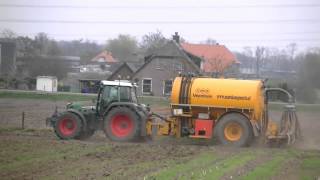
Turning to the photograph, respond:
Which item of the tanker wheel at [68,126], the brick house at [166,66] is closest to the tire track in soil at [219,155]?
the tanker wheel at [68,126]

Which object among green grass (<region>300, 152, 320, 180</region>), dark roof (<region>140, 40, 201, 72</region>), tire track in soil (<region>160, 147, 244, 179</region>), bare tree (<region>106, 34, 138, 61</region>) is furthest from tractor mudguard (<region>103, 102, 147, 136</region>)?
bare tree (<region>106, 34, 138, 61</region>)

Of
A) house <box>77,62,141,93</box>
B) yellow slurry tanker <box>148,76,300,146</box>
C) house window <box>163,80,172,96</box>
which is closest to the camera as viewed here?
yellow slurry tanker <box>148,76,300,146</box>

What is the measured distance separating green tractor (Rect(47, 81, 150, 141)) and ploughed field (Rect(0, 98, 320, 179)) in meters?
0.81

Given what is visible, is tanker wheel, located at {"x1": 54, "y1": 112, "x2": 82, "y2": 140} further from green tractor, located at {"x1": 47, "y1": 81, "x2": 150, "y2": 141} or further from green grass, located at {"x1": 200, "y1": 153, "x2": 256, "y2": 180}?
green grass, located at {"x1": 200, "y1": 153, "x2": 256, "y2": 180}

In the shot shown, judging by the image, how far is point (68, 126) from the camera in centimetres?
2269

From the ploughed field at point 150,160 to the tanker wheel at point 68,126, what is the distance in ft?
→ 2.49

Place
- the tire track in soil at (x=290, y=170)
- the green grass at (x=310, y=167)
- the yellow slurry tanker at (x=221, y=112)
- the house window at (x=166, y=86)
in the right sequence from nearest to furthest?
the tire track in soil at (x=290, y=170), the green grass at (x=310, y=167), the yellow slurry tanker at (x=221, y=112), the house window at (x=166, y=86)

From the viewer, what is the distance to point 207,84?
2159 cm

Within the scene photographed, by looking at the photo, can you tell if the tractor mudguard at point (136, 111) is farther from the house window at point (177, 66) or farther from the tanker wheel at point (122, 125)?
the house window at point (177, 66)

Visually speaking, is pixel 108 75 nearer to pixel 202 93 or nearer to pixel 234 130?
pixel 202 93

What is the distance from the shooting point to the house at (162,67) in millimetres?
66188

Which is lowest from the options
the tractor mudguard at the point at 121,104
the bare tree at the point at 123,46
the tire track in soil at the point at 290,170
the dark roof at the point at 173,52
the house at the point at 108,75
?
the tire track in soil at the point at 290,170

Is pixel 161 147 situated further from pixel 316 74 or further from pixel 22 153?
pixel 316 74

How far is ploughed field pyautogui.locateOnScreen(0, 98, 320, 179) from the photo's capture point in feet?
43.9
